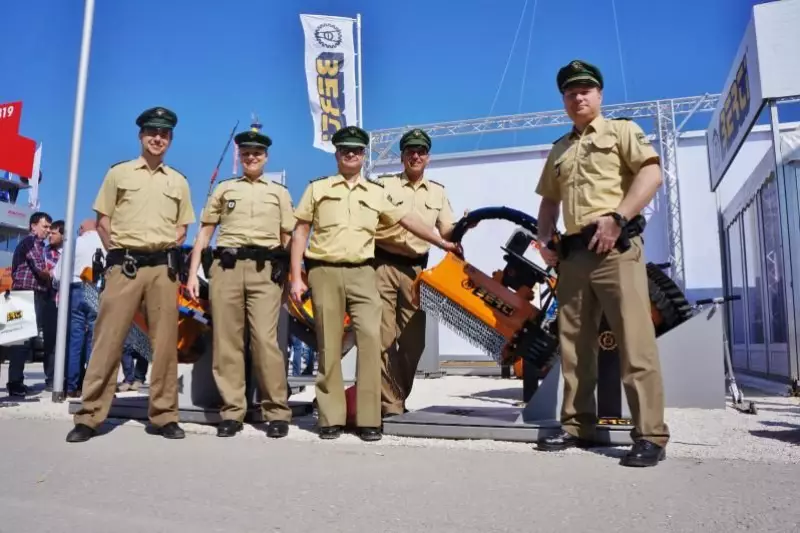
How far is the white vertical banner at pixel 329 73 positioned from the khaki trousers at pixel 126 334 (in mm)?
8552

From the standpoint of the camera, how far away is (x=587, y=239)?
3.20 metres

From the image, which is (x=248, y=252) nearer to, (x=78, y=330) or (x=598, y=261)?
(x=598, y=261)

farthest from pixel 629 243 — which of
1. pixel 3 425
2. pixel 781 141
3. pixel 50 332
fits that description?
pixel 50 332

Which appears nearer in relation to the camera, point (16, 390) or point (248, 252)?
point (248, 252)

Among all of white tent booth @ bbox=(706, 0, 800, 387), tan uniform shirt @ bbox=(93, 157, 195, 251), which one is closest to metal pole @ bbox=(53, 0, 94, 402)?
tan uniform shirt @ bbox=(93, 157, 195, 251)

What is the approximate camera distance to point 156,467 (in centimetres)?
289

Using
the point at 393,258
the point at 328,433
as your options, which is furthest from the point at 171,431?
the point at 393,258

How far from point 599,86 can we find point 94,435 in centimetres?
340

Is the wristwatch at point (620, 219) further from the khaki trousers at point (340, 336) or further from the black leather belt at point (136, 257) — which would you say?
the black leather belt at point (136, 257)

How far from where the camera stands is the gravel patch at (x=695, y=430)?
324 cm

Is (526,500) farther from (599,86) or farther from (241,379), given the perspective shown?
(241,379)

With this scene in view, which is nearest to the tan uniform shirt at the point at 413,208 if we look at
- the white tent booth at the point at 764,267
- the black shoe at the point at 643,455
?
the black shoe at the point at 643,455

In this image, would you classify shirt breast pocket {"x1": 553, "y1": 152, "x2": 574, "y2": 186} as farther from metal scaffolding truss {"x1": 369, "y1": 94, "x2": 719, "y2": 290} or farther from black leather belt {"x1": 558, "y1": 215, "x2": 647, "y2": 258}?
metal scaffolding truss {"x1": 369, "y1": 94, "x2": 719, "y2": 290}

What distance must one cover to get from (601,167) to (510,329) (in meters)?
1.05
